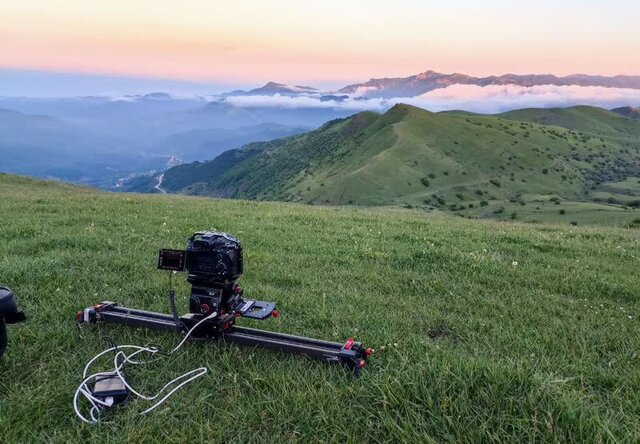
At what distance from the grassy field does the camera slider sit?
4.7 inches

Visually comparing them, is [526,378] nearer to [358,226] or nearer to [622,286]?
[622,286]

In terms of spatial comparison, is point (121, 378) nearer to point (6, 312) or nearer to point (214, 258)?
point (6, 312)

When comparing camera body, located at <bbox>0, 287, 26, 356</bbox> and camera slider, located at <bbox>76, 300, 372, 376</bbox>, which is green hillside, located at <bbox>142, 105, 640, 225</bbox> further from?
camera body, located at <bbox>0, 287, 26, 356</bbox>

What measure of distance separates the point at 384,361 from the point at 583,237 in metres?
Answer: 11.2

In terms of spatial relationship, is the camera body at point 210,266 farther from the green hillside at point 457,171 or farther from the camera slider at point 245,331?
the green hillside at point 457,171

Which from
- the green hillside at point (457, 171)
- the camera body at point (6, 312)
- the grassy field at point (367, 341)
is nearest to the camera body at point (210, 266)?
the grassy field at point (367, 341)

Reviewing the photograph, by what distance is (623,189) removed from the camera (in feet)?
452

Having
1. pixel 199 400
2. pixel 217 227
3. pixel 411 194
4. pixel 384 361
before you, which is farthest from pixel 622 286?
pixel 411 194

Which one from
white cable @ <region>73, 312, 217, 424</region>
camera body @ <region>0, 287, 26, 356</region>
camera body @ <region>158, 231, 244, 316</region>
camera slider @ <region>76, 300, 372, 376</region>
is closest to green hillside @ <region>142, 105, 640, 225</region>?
camera slider @ <region>76, 300, 372, 376</region>

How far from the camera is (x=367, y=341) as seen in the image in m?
5.33

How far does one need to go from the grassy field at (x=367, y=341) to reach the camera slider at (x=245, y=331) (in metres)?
0.12

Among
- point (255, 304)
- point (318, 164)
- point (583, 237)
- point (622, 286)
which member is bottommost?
point (318, 164)

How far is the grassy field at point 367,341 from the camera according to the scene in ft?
11.6

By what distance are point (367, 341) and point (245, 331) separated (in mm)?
1370
